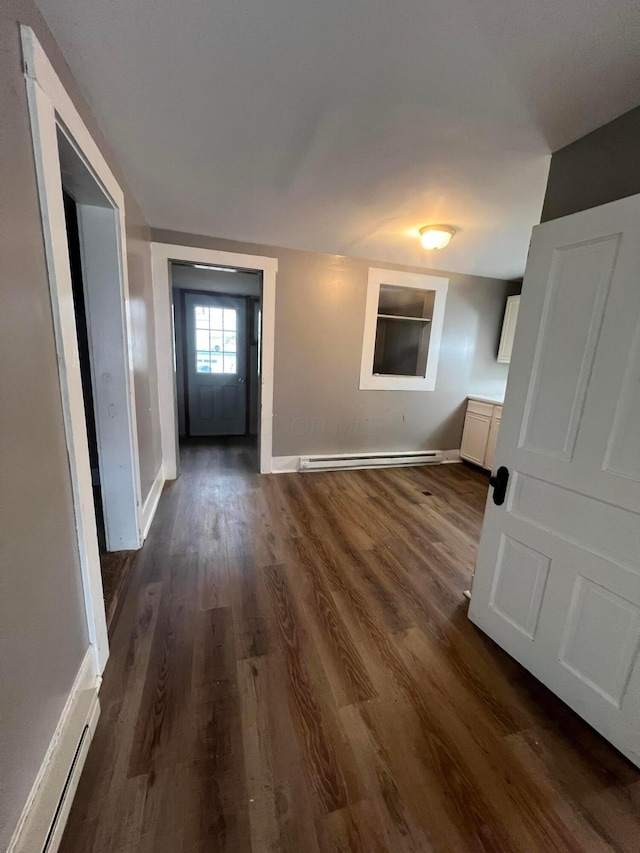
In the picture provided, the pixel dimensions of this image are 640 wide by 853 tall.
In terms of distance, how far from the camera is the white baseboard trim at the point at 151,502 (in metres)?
2.39

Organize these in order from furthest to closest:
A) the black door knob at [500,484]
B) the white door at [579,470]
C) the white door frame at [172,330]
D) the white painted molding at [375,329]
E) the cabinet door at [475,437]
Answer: the cabinet door at [475,437] < the white painted molding at [375,329] < the white door frame at [172,330] < the black door knob at [500,484] < the white door at [579,470]

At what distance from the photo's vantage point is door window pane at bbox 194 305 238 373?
185 inches

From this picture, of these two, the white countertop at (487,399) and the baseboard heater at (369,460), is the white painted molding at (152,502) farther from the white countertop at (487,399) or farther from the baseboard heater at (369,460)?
the white countertop at (487,399)

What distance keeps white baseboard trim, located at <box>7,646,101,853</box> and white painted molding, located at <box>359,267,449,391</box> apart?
330 centimetres

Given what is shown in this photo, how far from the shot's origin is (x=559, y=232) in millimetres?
1310

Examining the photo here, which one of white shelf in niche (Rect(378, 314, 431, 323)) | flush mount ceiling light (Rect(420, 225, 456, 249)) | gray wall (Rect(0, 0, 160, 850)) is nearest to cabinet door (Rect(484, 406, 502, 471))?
white shelf in niche (Rect(378, 314, 431, 323))

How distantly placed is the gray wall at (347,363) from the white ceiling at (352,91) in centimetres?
122

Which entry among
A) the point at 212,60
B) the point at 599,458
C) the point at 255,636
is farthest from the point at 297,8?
the point at 255,636

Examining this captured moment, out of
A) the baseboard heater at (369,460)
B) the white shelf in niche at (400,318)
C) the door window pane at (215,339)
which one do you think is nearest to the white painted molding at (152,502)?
the baseboard heater at (369,460)

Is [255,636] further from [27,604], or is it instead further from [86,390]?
[86,390]

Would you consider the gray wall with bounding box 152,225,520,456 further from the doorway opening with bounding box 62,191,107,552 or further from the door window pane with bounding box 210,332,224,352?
the door window pane with bounding box 210,332,224,352

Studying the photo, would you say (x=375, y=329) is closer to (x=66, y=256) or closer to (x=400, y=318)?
(x=400, y=318)

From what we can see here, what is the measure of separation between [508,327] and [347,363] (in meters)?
2.15

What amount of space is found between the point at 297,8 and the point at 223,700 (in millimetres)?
2359
